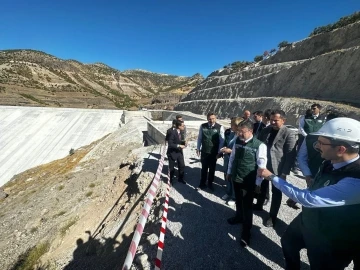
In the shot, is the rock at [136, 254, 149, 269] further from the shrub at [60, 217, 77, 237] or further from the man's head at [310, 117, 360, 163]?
the shrub at [60, 217, 77, 237]

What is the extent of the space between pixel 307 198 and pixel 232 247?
2.25 metres

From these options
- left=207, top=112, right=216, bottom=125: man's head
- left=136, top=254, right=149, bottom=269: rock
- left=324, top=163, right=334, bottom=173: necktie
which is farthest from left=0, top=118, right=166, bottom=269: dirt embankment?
left=324, top=163, right=334, bottom=173: necktie

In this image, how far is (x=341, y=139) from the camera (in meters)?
1.99

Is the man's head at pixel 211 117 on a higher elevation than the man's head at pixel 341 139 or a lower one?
lower

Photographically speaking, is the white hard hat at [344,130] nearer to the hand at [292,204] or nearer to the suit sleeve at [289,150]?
the suit sleeve at [289,150]

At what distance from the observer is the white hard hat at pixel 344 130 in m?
1.93

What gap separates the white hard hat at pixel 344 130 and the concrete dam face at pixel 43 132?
26.2 m

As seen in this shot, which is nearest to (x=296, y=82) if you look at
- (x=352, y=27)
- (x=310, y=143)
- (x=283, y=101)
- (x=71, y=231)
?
(x=283, y=101)

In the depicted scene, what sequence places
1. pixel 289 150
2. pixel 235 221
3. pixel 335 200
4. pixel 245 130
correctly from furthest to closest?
pixel 235 221 → pixel 289 150 → pixel 245 130 → pixel 335 200

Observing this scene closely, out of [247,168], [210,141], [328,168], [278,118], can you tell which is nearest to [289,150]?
[278,118]

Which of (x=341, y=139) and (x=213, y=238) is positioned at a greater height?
(x=341, y=139)

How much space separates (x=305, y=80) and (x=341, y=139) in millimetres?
21006

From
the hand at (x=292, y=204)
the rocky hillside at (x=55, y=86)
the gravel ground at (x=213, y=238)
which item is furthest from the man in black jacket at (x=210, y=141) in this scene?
the rocky hillside at (x=55, y=86)

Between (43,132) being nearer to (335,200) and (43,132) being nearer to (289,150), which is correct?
(289,150)
